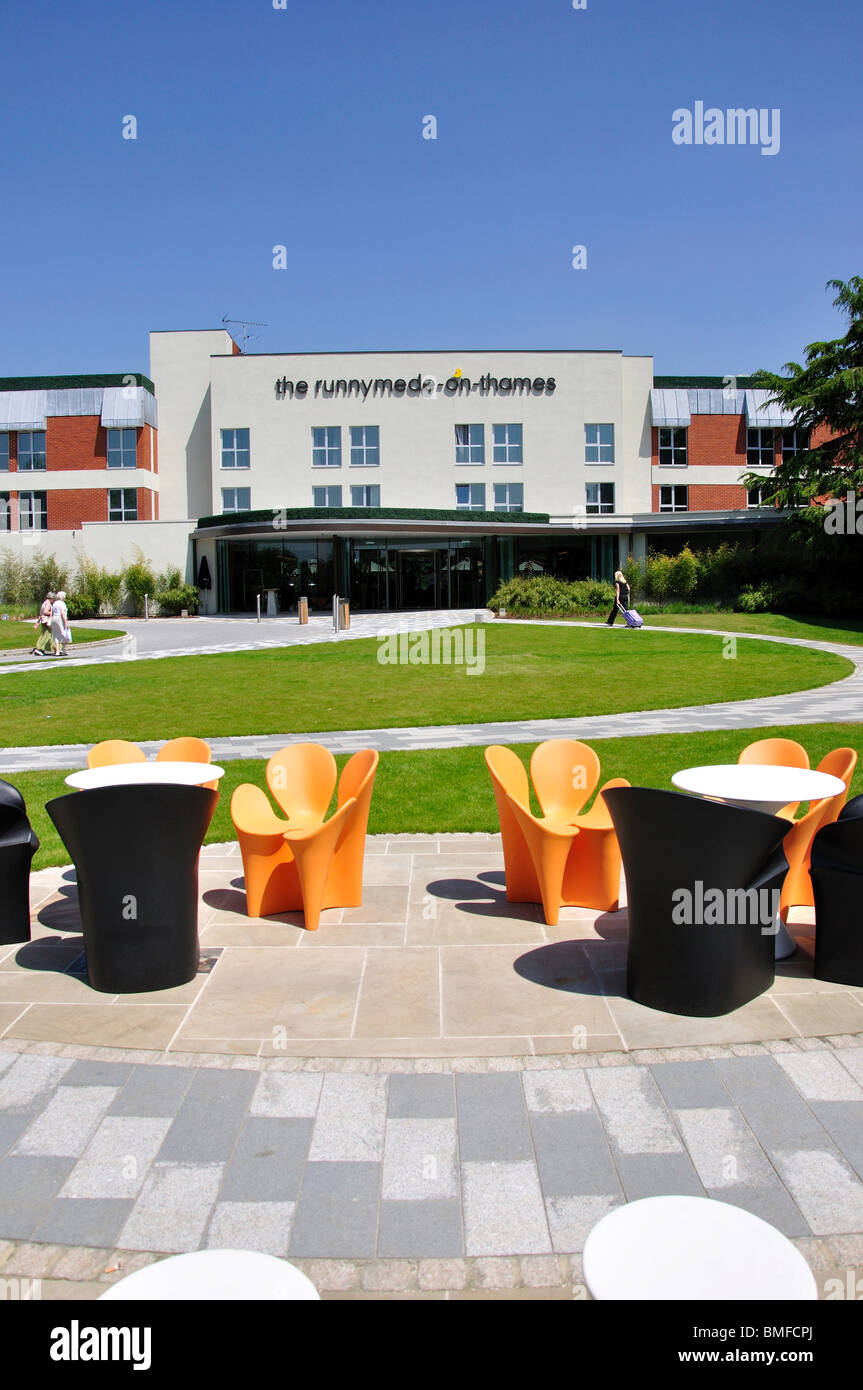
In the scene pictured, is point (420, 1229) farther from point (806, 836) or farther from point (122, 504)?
point (122, 504)

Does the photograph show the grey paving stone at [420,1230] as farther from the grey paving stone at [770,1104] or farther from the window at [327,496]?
the window at [327,496]

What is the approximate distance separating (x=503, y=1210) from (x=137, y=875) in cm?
245

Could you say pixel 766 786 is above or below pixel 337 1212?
above

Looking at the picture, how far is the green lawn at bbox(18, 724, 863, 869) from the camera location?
792cm

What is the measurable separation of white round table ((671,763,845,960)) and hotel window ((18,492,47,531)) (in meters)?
44.1

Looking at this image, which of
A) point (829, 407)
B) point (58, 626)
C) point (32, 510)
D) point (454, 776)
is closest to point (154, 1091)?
point (454, 776)

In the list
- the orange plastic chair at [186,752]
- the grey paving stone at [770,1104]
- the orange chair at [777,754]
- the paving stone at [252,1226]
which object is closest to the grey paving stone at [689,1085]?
the grey paving stone at [770,1104]

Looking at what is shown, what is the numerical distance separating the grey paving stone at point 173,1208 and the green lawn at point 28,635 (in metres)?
24.5

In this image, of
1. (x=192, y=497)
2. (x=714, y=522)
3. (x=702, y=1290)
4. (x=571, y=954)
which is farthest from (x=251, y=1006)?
(x=192, y=497)

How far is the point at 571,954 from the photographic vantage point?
17.0 feet

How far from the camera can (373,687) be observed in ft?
56.1

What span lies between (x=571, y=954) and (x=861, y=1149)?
2.00 m

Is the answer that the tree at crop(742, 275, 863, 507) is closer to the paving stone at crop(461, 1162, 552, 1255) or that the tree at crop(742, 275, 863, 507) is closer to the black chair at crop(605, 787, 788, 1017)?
the black chair at crop(605, 787, 788, 1017)

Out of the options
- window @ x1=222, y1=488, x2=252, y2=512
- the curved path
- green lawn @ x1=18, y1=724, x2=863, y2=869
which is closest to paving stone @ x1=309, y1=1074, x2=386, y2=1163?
green lawn @ x1=18, y1=724, x2=863, y2=869
